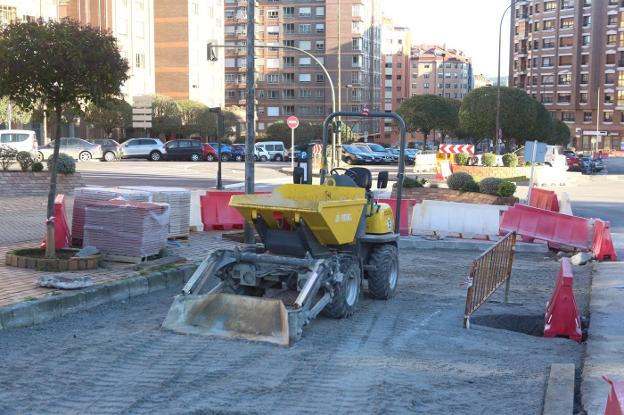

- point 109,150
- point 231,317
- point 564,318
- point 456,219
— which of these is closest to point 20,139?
point 109,150

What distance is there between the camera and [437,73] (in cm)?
→ 17438

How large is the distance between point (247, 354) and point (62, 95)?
5.11 meters

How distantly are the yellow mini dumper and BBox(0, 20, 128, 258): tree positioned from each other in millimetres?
2956

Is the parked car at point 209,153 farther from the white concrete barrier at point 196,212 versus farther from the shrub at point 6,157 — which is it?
the white concrete barrier at point 196,212

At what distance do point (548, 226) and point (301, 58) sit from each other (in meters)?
100

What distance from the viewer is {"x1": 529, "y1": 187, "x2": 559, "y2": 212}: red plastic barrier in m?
19.5

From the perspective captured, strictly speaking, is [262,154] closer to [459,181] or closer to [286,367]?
[459,181]

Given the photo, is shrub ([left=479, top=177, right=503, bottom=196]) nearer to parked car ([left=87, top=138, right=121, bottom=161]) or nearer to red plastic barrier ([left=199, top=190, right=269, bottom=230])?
red plastic barrier ([left=199, top=190, right=269, bottom=230])

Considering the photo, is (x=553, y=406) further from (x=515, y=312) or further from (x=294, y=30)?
(x=294, y=30)

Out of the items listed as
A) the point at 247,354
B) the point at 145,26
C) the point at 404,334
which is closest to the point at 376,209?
the point at 404,334

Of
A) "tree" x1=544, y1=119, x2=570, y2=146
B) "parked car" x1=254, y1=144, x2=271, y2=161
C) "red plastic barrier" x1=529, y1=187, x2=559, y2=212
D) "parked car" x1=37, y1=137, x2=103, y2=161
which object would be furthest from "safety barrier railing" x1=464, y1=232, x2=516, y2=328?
"tree" x1=544, y1=119, x2=570, y2=146

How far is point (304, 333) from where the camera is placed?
7676 millimetres

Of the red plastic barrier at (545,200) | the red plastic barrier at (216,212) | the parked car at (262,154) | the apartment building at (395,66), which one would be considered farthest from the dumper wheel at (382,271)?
the apartment building at (395,66)

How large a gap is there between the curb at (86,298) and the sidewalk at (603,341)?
5.23 metres
